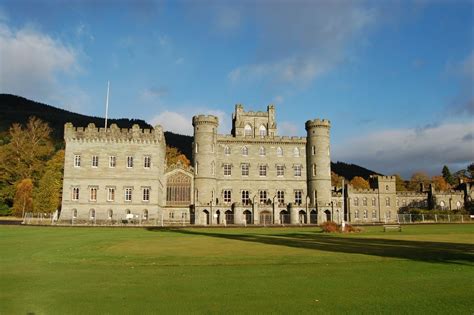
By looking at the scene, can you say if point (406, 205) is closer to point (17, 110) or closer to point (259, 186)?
point (259, 186)

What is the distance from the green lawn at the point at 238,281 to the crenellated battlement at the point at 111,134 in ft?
123

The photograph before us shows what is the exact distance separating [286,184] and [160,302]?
53.7 m

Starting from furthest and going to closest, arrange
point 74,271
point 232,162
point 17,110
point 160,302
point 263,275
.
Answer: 1. point 17,110
2. point 232,162
3. point 74,271
4. point 263,275
5. point 160,302

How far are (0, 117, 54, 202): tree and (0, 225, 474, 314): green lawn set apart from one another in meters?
54.3

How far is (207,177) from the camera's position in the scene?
189ft

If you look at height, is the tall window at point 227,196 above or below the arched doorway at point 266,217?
above

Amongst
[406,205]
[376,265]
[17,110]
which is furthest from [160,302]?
[17,110]

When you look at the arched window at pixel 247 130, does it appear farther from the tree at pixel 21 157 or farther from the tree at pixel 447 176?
the tree at pixel 447 176

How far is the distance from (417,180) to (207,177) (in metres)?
81.8

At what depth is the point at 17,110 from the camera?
550ft

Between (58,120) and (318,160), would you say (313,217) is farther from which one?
(58,120)

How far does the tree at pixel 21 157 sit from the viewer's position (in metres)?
66.9

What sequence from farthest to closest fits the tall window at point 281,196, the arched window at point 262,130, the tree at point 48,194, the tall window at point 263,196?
the arched window at point 262,130 < the tall window at point 281,196 < the tall window at point 263,196 < the tree at point 48,194

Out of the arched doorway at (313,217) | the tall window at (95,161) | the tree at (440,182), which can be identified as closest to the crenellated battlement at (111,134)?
the tall window at (95,161)
